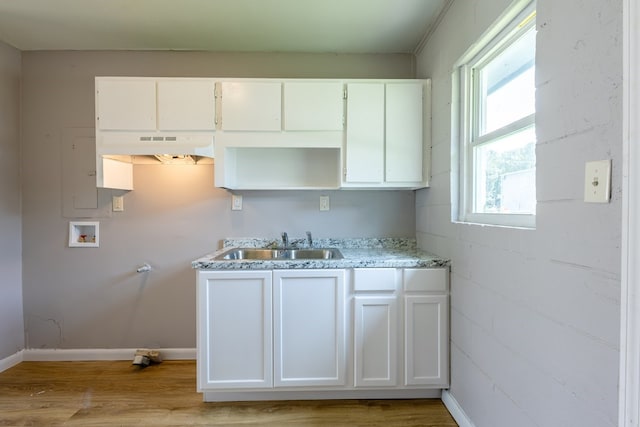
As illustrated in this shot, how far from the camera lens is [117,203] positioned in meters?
2.60

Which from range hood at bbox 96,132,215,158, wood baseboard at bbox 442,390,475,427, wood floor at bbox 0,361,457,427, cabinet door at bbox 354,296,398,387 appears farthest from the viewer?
range hood at bbox 96,132,215,158

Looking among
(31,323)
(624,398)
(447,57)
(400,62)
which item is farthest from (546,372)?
(31,323)

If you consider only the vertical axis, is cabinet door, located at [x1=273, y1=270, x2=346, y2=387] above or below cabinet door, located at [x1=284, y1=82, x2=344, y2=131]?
below

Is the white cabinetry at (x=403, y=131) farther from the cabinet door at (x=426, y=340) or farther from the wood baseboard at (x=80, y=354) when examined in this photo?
the wood baseboard at (x=80, y=354)

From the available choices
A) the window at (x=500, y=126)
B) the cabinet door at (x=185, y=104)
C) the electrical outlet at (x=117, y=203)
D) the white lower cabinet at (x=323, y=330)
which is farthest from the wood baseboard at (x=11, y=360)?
the window at (x=500, y=126)

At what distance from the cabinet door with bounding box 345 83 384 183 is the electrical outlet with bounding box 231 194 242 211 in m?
0.90

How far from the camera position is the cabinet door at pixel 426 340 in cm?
196

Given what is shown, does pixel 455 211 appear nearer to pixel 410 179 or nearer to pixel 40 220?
pixel 410 179

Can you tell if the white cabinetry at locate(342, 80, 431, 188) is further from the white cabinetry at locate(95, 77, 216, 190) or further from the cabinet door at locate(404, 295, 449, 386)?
the white cabinetry at locate(95, 77, 216, 190)

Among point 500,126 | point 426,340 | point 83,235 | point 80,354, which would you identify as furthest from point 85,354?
point 500,126

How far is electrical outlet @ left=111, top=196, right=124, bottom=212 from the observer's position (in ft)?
8.53

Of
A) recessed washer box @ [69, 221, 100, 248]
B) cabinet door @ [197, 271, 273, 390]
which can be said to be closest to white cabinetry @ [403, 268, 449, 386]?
cabinet door @ [197, 271, 273, 390]

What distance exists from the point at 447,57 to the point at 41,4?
98.4 inches

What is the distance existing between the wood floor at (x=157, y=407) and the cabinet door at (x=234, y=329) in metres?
0.18
